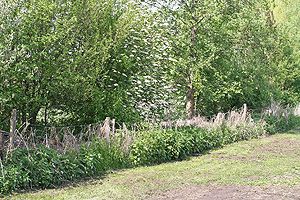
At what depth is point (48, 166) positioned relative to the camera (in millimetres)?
8227

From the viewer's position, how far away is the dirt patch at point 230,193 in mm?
7824

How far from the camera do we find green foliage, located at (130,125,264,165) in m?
10.6

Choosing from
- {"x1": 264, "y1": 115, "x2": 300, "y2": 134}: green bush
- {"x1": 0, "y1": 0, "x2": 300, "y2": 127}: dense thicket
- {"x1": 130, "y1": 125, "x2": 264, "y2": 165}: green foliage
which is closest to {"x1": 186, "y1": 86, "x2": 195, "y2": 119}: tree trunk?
{"x1": 0, "y1": 0, "x2": 300, "y2": 127}: dense thicket

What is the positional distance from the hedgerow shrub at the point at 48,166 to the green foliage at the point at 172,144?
1.11 meters

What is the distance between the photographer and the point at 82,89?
10430mm

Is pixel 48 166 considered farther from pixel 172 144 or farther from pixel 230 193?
pixel 172 144

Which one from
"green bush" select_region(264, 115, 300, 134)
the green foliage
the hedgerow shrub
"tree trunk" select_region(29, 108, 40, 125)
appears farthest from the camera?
"green bush" select_region(264, 115, 300, 134)

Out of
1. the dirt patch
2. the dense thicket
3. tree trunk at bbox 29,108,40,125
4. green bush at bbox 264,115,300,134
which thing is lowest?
the dirt patch

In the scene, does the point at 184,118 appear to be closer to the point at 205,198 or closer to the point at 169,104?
the point at 169,104

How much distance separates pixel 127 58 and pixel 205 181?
14.9 ft

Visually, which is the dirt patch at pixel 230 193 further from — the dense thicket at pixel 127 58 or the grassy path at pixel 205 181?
the dense thicket at pixel 127 58

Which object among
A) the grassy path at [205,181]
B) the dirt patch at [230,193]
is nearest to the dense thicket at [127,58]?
the grassy path at [205,181]

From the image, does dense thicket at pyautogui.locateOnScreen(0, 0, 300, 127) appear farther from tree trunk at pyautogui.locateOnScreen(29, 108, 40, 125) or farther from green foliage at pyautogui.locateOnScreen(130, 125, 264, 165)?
green foliage at pyautogui.locateOnScreen(130, 125, 264, 165)

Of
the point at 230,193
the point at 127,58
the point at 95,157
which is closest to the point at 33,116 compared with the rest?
the point at 95,157
